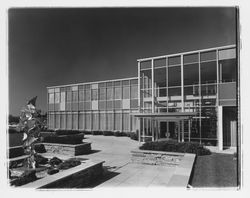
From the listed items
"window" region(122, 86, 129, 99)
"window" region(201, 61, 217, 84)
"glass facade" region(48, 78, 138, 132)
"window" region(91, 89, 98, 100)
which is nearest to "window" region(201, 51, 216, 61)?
"window" region(201, 61, 217, 84)

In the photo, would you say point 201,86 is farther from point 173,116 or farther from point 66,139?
point 66,139

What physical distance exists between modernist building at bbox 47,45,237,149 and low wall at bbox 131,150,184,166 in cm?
435

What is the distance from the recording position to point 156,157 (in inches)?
340

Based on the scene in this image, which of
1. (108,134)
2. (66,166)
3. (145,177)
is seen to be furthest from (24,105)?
(108,134)

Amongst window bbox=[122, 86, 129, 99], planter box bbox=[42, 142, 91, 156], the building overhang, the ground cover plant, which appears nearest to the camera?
the ground cover plant

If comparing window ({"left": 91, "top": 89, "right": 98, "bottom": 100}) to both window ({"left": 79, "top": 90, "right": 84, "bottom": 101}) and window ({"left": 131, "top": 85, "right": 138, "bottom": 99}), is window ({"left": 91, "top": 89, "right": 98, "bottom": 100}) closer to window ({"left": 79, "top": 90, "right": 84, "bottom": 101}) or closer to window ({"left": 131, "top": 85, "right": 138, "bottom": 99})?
window ({"left": 79, "top": 90, "right": 84, "bottom": 101})

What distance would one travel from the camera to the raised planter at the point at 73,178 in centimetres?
457

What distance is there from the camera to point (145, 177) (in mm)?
7008

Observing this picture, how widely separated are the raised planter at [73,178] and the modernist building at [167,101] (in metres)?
5.90

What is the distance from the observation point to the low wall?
8.30 meters

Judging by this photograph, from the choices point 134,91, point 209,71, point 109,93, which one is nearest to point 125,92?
point 134,91

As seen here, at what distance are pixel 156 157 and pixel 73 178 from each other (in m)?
4.35

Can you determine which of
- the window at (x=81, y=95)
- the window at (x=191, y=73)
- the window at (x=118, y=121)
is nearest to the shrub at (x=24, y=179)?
the window at (x=191, y=73)

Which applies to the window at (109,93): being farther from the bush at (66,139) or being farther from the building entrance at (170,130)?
the bush at (66,139)
